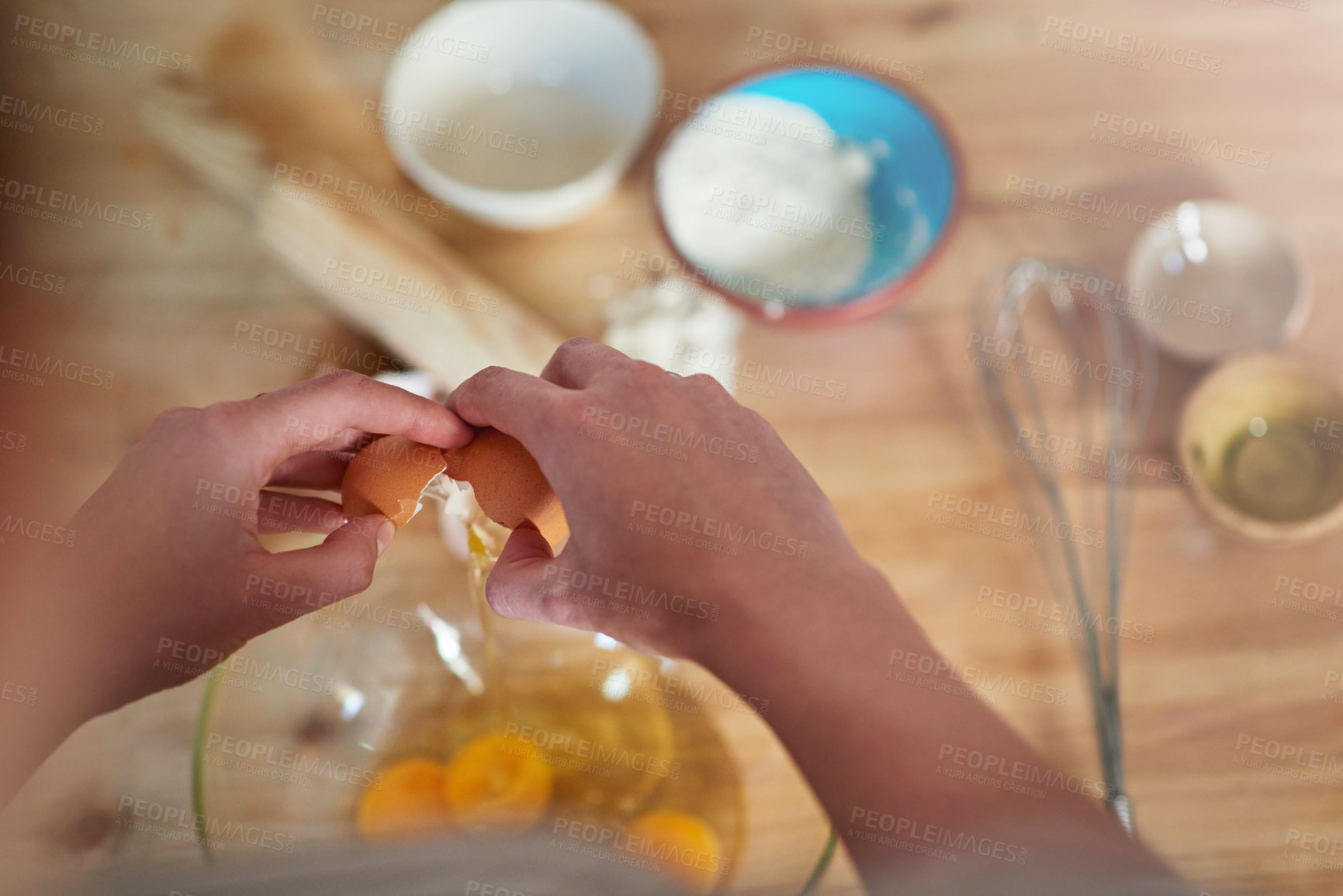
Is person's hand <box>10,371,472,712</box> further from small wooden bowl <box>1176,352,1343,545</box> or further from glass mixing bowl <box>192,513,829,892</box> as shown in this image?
small wooden bowl <box>1176,352,1343,545</box>

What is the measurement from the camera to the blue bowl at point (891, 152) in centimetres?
72

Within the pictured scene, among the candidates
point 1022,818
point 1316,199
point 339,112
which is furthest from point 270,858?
point 1316,199

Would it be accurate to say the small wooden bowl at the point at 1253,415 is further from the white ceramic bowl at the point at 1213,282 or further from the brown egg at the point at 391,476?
the brown egg at the point at 391,476

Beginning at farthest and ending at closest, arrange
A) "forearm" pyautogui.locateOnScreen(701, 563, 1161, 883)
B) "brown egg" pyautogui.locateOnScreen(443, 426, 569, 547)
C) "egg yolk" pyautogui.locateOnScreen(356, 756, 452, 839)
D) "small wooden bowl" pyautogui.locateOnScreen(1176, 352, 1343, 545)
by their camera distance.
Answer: "small wooden bowl" pyautogui.locateOnScreen(1176, 352, 1343, 545)
"egg yolk" pyautogui.locateOnScreen(356, 756, 452, 839)
"brown egg" pyautogui.locateOnScreen(443, 426, 569, 547)
"forearm" pyautogui.locateOnScreen(701, 563, 1161, 883)

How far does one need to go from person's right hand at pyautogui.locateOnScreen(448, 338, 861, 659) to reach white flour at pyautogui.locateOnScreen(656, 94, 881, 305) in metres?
0.31

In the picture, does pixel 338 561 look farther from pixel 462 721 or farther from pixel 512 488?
pixel 462 721

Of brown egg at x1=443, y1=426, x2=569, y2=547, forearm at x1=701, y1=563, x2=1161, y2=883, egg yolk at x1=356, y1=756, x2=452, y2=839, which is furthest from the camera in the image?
egg yolk at x1=356, y1=756, x2=452, y2=839

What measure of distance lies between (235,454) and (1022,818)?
393 mm

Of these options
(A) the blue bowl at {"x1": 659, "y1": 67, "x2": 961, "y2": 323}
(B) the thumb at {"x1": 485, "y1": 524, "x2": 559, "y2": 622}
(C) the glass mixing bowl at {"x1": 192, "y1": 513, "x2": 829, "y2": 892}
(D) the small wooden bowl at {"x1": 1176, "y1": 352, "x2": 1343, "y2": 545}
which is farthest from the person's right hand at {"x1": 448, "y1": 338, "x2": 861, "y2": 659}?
(D) the small wooden bowl at {"x1": 1176, "y1": 352, "x2": 1343, "y2": 545}

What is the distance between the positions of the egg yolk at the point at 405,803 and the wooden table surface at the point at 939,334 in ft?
0.49

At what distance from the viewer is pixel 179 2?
0.84m

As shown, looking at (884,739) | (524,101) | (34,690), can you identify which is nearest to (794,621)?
(884,739)

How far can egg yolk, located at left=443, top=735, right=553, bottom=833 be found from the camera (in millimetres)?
578

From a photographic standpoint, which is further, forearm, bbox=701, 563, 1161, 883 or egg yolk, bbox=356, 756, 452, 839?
egg yolk, bbox=356, 756, 452, 839
